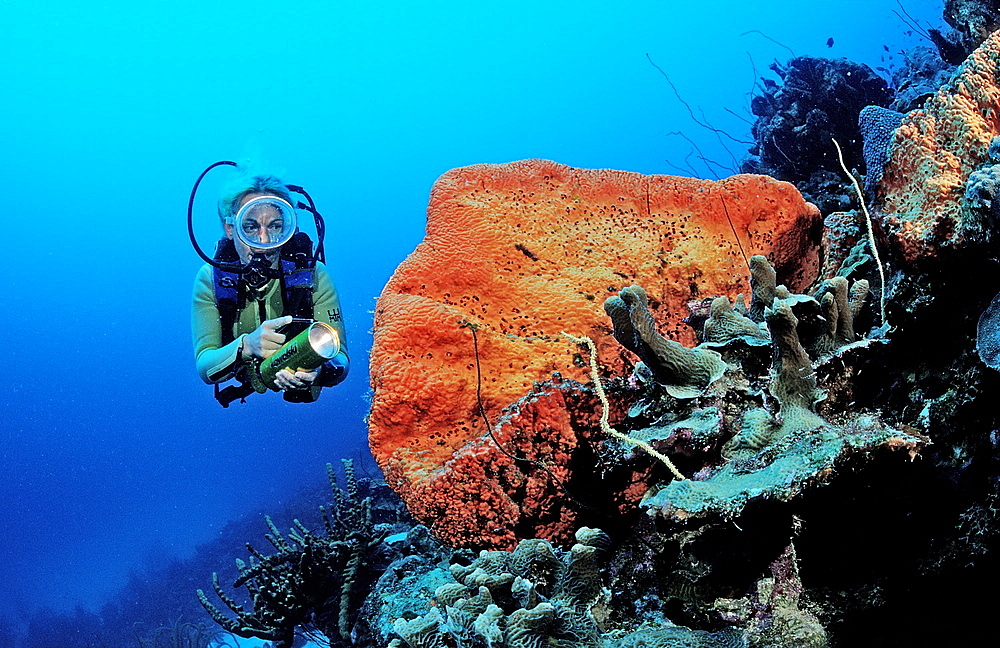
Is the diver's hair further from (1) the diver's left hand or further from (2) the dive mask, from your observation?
(1) the diver's left hand

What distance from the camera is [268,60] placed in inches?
3091

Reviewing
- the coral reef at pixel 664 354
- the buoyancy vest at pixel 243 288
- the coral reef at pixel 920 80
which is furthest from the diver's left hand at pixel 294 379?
the coral reef at pixel 920 80

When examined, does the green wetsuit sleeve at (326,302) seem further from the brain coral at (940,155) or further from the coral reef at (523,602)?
the brain coral at (940,155)

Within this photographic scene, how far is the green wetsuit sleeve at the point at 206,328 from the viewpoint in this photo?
3484 mm

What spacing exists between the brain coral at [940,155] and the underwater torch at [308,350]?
91.7 inches

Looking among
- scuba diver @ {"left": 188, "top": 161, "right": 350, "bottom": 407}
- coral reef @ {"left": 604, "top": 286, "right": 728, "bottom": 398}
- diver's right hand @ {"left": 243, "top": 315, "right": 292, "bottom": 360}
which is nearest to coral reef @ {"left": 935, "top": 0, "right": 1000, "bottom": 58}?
coral reef @ {"left": 604, "top": 286, "right": 728, "bottom": 398}

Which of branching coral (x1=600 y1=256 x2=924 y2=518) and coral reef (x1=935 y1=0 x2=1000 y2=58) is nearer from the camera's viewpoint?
branching coral (x1=600 y1=256 x2=924 y2=518)

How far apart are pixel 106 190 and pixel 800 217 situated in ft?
308

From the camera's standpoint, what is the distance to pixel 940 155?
1632 mm

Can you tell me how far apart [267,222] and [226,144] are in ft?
292

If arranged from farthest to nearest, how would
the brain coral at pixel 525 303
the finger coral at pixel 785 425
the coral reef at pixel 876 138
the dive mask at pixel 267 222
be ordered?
1. the dive mask at pixel 267 222
2. the brain coral at pixel 525 303
3. the coral reef at pixel 876 138
4. the finger coral at pixel 785 425

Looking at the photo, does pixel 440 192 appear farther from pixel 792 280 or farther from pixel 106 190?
pixel 106 190

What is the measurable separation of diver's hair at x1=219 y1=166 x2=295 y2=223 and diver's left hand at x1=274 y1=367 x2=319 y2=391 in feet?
5.30

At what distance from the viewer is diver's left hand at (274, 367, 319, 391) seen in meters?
2.92
